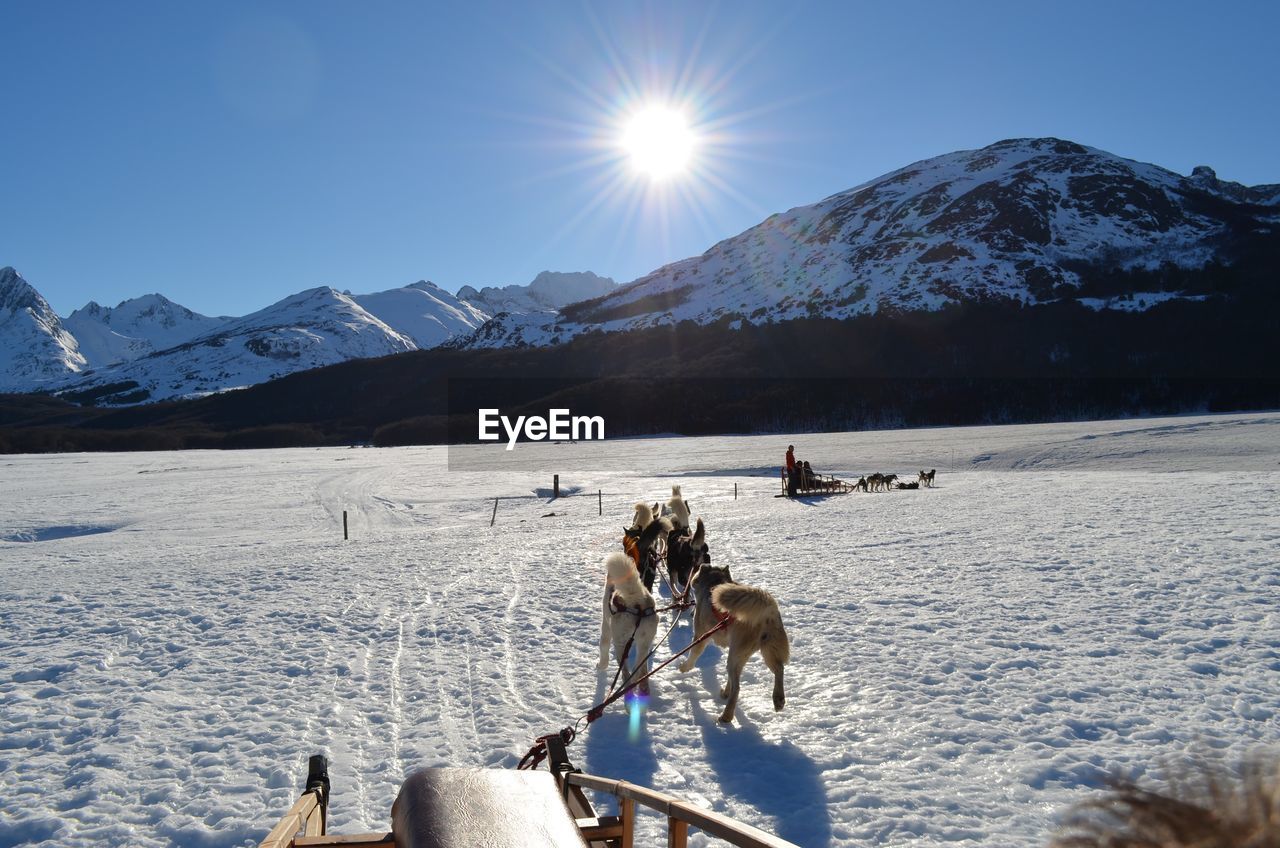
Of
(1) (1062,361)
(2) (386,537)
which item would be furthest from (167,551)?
(1) (1062,361)

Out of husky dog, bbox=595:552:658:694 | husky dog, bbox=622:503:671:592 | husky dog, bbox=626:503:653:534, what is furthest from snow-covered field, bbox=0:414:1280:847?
husky dog, bbox=626:503:653:534

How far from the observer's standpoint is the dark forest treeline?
114 meters

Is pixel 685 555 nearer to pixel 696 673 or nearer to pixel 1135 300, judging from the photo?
pixel 696 673

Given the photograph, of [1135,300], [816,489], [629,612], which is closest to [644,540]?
[629,612]

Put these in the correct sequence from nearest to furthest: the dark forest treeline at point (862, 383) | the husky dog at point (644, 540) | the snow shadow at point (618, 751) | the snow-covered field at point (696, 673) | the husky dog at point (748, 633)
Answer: the snow-covered field at point (696, 673)
the snow shadow at point (618, 751)
the husky dog at point (748, 633)
the husky dog at point (644, 540)
the dark forest treeline at point (862, 383)

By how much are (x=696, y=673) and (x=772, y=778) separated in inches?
95.9

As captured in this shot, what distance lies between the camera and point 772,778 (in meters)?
4.95

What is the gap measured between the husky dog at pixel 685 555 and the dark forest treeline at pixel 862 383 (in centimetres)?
9712

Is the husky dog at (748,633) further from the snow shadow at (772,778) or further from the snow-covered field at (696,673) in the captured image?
the snow-covered field at (696,673)

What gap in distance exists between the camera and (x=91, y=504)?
29.5 m

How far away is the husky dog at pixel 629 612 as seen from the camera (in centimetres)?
620

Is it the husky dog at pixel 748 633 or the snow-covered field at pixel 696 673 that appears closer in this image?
the snow-covered field at pixel 696 673

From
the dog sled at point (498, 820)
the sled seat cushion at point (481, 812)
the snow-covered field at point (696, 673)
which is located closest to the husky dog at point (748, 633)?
the snow-covered field at point (696, 673)

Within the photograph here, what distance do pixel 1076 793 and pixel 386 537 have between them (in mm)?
17983
